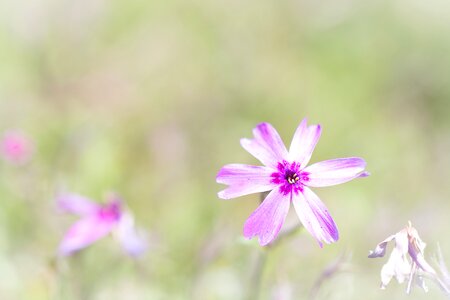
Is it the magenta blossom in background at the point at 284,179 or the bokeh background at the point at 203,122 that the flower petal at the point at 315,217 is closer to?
the magenta blossom in background at the point at 284,179

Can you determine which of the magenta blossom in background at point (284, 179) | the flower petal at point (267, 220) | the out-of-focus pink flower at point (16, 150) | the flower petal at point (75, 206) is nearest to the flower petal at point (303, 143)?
the magenta blossom in background at point (284, 179)

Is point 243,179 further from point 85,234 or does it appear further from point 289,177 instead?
point 85,234

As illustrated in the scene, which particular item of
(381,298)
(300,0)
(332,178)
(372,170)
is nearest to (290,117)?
(372,170)

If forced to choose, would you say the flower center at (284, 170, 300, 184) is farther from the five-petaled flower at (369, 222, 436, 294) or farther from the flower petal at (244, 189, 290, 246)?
the five-petaled flower at (369, 222, 436, 294)

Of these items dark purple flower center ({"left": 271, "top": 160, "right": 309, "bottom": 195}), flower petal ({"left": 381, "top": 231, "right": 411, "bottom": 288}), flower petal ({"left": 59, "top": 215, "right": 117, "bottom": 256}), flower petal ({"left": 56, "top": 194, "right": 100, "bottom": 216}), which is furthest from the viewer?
flower petal ({"left": 56, "top": 194, "right": 100, "bottom": 216})

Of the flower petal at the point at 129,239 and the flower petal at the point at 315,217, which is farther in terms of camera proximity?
the flower petal at the point at 129,239

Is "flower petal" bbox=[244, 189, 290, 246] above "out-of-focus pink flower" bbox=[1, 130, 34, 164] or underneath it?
underneath

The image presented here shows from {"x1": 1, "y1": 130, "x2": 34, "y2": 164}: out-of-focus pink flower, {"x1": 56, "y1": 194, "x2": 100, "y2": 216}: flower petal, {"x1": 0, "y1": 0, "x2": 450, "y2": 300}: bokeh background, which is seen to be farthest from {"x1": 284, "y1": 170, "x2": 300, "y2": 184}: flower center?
{"x1": 1, "y1": 130, "x2": 34, "y2": 164}: out-of-focus pink flower
